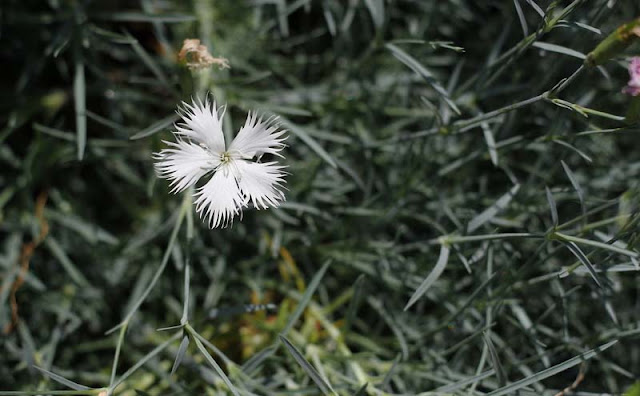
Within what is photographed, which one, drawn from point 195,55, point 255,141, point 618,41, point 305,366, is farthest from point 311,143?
point 618,41

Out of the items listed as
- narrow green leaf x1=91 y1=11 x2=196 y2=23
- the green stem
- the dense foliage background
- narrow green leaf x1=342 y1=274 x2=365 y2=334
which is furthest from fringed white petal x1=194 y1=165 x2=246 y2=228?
the green stem

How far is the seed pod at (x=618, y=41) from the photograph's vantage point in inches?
30.1

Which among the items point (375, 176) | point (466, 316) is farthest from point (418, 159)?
point (466, 316)

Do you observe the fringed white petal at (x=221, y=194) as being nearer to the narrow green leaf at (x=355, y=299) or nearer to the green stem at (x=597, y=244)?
the narrow green leaf at (x=355, y=299)

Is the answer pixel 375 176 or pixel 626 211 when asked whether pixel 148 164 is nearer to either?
pixel 375 176

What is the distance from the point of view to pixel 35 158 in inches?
51.5

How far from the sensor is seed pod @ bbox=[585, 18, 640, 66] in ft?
2.51

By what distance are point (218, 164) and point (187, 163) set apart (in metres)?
0.05

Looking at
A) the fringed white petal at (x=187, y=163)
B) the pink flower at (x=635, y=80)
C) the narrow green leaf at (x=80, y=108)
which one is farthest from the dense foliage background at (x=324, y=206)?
the pink flower at (x=635, y=80)

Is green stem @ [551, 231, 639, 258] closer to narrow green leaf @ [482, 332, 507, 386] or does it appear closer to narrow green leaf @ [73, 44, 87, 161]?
narrow green leaf @ [482, 332, 507, 386]

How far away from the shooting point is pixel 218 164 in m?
0.93

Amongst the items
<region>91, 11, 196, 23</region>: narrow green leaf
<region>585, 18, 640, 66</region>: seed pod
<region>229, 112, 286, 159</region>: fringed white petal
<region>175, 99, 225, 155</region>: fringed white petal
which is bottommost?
<region>229, 112, 286, 159</region>: fringed white petal

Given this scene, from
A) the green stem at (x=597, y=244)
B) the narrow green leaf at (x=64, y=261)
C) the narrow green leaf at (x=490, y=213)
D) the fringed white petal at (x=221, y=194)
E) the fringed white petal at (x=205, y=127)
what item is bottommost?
the narrow green leaf at (x=64, y=261)

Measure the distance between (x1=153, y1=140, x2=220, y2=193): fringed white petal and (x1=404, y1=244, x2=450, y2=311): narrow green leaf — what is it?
15.0 inches
